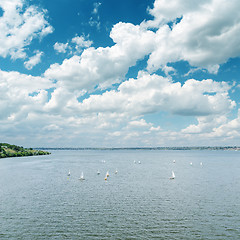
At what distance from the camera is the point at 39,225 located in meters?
42.1

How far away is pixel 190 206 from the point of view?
54.4 meters

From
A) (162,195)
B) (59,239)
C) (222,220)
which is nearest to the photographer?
(59,239)

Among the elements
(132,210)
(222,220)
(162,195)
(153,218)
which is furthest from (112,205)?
(222,220)

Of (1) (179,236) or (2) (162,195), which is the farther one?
(2) (162,195)

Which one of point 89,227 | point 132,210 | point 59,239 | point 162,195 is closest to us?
point 59,239

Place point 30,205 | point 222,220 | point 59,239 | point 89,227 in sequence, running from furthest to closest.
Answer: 1. point 30,205
2. point 222,220
3. point 89,227
4. point 59,239

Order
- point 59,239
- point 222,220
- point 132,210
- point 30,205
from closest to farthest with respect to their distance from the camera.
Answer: point 59,239
point 222,220
point 132,210
point 30,205

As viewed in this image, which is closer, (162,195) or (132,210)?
(132,210)

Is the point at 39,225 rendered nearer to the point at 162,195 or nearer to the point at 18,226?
the point at 18,226

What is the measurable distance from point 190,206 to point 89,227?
25.9m

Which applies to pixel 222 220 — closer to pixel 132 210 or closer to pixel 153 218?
pixel 153 218

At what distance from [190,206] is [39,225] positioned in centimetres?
3397

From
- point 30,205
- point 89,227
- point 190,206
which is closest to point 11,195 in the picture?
point 30,205

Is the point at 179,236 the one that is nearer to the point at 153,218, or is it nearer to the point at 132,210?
the point at 153,218
